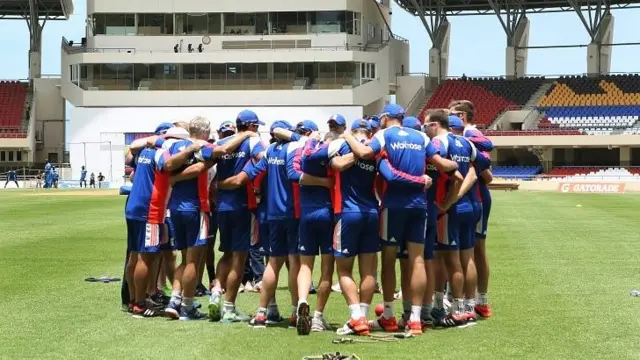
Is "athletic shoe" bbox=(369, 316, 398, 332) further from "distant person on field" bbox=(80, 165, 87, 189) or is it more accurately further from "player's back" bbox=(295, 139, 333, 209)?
"distant person on field" bbox=(80, 165, 87, 189)

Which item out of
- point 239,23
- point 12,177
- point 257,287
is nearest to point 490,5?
point 239,23

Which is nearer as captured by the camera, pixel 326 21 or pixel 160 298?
pixel 160 298

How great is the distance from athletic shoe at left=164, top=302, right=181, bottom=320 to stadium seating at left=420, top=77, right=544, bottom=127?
65182mm

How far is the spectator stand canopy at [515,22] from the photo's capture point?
81.4 meters

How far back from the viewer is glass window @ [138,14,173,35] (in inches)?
3004

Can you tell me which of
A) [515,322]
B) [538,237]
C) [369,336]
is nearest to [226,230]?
[369,336]

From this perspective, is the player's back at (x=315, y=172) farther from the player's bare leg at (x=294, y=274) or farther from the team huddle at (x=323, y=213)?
the player's bare leg at (x=294, y=274)

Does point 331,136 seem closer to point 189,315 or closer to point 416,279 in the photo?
point 416,279

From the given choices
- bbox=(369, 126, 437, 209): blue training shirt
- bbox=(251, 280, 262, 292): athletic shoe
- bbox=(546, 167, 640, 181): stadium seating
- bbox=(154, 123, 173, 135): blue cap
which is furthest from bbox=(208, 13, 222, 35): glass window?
bbox=(369, 126, 437, 209): blue training shirt

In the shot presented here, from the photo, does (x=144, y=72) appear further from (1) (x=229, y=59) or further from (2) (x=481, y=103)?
(2) (x=481, y=103)

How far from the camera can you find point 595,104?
7788 centimetres

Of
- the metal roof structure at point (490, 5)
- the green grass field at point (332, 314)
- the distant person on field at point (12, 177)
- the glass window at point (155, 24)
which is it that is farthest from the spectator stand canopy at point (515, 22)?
the green grass field at point (332, 314)

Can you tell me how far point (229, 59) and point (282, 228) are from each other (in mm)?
62379

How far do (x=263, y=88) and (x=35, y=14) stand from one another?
20532 millimetres
